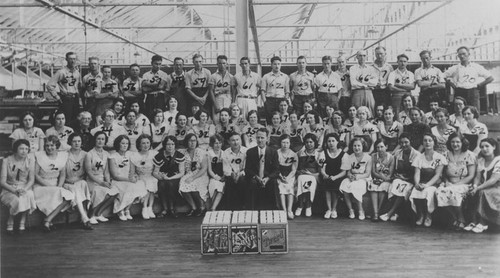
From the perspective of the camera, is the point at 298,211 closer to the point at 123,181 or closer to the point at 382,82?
the point at 123,181

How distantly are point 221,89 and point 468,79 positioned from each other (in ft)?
9.50

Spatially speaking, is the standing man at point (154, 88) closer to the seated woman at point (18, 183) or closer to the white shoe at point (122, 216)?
the white shoe at point (122, 216)

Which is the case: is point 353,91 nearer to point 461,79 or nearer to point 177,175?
point 461,79

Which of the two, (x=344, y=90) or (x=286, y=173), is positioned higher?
(x=344, y=90)

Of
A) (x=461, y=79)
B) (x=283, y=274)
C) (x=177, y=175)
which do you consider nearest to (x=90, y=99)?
(x=177, y=175)

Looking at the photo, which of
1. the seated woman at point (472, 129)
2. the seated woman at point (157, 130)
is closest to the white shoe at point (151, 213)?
the seated woman at point (157, 130)

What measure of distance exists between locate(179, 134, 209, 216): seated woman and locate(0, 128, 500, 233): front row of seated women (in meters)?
0.01

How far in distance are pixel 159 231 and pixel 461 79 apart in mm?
3795

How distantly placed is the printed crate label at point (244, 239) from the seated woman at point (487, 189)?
196 cm

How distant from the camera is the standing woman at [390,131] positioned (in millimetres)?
5309

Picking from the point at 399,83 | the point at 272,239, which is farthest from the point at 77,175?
the point at 399,83

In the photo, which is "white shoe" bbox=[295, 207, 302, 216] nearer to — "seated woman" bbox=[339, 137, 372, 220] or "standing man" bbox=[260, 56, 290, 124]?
"seated woman" bbox=[339, 137, 372, 220]

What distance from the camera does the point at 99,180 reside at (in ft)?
15.9

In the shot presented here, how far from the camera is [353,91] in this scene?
599cm
